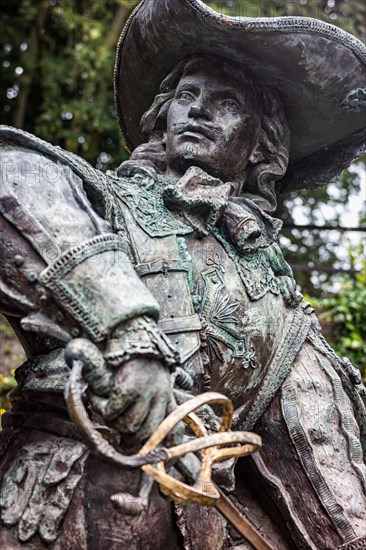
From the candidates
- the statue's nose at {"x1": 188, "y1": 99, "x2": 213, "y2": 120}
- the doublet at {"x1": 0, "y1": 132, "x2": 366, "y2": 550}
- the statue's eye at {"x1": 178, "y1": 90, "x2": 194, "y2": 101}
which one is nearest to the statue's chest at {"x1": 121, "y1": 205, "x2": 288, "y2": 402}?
the doublet at {"x1": 0, "y1": 132, "x2": 366, "y2": 550}

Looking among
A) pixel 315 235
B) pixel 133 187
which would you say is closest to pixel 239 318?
pixel 133 187

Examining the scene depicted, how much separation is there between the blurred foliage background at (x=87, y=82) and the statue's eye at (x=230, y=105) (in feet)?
14.0

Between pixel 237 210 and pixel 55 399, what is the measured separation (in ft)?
3.17

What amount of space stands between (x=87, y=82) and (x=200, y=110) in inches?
248

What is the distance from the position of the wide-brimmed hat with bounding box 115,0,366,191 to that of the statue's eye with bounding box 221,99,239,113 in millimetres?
153

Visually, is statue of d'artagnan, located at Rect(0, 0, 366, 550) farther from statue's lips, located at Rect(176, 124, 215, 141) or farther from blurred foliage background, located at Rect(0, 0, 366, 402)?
blurred foliage background, located at Rect(0, 0, 366, 402)

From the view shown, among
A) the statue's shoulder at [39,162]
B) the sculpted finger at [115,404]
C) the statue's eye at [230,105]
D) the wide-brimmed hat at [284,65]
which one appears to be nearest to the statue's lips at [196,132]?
the statue's eye at [230,105]

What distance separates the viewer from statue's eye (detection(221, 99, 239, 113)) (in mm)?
3109

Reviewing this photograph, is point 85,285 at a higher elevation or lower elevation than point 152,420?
higher

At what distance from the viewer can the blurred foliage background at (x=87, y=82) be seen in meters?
7.60

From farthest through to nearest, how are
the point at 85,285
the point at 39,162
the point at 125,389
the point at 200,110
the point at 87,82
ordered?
the point at 87,82 < the point at 200,110 < the point at 39,162 < the point at 85,285 < the point at 125,389

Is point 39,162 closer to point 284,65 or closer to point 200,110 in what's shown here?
point 200,110

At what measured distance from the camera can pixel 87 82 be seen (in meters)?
9.07

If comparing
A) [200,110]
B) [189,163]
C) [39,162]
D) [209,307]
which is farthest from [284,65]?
[39,162]
